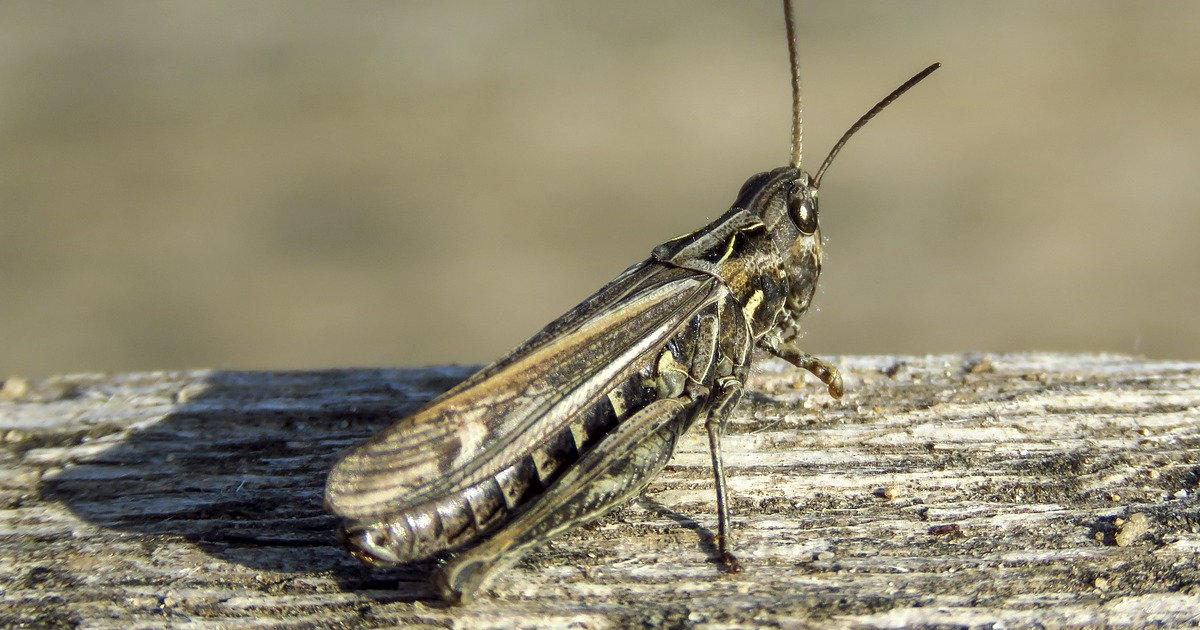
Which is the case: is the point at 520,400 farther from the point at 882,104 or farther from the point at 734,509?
the point at 882,104

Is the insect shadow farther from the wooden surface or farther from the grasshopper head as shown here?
the grasshopper head

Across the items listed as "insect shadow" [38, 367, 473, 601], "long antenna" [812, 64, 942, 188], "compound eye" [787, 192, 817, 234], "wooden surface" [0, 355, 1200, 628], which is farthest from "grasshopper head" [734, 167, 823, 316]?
"insect shadow" [38, 367, 473, 601]

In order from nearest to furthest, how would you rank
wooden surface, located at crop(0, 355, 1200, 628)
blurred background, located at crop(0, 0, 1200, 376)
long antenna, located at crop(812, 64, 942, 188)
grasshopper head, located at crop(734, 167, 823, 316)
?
wooden surface, located at crop(0, 355, 1200, 628), long antenna, located at crop(812, 64, 942, 188), grasshopper head, located at crop(734, 167, 823, 316), blurred background, located at crop(0, 0, 1200, 376)

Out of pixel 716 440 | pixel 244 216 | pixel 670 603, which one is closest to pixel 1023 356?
pixel 716 440

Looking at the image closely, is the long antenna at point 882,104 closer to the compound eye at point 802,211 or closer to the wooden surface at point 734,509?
the compound eye at point 802,211

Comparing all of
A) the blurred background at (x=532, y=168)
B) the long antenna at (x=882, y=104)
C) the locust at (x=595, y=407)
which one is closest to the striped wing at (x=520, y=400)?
the locust at (x=595, y=407)

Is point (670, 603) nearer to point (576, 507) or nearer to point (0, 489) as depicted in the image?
point (576, 507)

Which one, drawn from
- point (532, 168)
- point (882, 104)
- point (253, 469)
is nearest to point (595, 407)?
point (253, 469)
